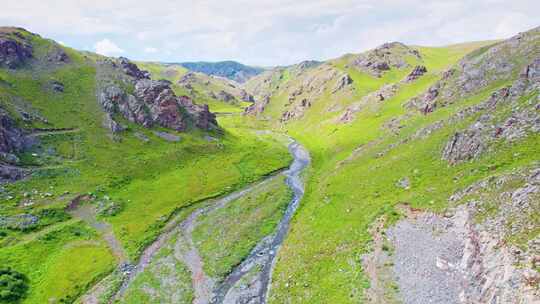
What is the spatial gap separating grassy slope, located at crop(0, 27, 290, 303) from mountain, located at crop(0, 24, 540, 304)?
440mm

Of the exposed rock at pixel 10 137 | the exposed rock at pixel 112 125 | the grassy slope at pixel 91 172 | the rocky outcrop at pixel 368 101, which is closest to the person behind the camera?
the grassy slope at pixel 91 172

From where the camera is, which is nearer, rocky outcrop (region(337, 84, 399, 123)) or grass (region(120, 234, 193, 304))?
grass (region(120, 234, 193, 304))

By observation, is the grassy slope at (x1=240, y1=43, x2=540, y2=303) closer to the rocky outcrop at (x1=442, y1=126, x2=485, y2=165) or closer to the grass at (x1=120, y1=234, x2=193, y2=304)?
the rocky outcrop at (x1=442, y1=126, x2=485, y2=165)

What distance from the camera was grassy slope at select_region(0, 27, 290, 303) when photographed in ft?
178

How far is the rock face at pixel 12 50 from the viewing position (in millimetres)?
117475

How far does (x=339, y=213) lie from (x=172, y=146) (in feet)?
233

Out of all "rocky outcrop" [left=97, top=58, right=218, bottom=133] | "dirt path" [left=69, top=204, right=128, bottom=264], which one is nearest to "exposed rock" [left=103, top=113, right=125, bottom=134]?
"rocky outcrop" [left=97, top=58, right=218, bottom=133]

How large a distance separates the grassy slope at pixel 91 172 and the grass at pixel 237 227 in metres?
10.2

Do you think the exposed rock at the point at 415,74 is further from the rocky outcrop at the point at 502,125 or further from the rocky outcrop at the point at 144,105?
the rocky outcrop at the point at 144,105

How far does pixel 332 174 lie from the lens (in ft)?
263

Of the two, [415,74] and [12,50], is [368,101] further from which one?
[12,50]

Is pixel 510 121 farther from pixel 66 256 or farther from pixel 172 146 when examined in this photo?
pixel 172 146

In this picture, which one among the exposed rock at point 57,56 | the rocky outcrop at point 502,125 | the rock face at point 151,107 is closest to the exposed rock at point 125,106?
the rock face at point 151,107

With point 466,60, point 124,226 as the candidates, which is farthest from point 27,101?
point 466,60
